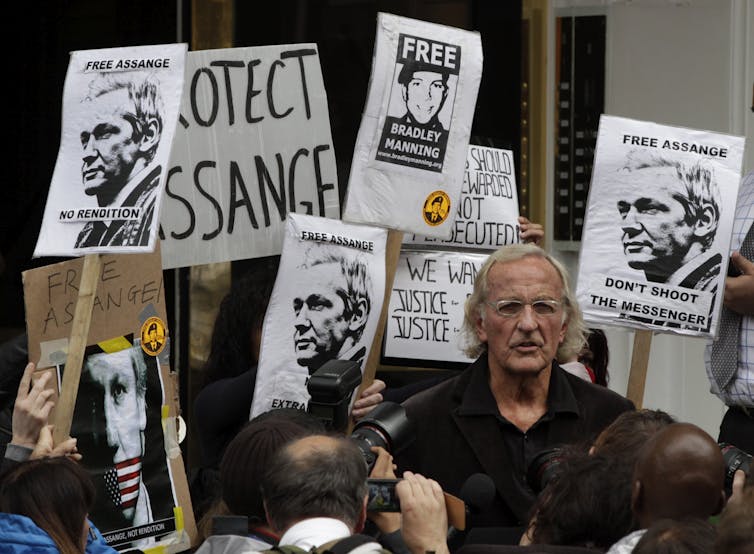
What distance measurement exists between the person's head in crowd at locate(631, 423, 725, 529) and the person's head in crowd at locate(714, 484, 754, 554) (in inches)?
17.7

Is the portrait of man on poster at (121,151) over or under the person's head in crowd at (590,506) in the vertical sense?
over

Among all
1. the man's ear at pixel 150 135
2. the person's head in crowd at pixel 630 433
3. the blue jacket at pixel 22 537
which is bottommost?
the blue jacket at pixel 22 537

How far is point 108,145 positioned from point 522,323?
55.2 inches

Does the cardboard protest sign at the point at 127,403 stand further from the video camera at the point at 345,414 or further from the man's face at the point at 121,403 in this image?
the video camera at the point at 345,414

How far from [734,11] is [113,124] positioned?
391 centimetres

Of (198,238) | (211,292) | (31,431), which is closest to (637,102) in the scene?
(211,292)

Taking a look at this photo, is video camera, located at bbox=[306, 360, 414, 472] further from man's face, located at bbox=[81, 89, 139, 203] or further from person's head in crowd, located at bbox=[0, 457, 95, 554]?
man's face, located at bbox=[81, 89, 139, 203]

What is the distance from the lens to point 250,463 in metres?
3.79

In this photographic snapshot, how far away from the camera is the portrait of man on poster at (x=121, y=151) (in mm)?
4832

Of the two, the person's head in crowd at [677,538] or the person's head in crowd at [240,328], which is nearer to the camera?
the person's head in crowd at [677,538]

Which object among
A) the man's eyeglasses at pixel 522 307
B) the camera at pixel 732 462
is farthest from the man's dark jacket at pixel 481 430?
the camera at pixel 732 462

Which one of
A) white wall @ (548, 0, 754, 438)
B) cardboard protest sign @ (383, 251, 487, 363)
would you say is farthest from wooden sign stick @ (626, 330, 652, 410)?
white wall @ (548, 0, 754, 438)

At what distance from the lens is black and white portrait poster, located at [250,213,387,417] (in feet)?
17.2

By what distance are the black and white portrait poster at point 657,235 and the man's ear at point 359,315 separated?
0.72 metres
